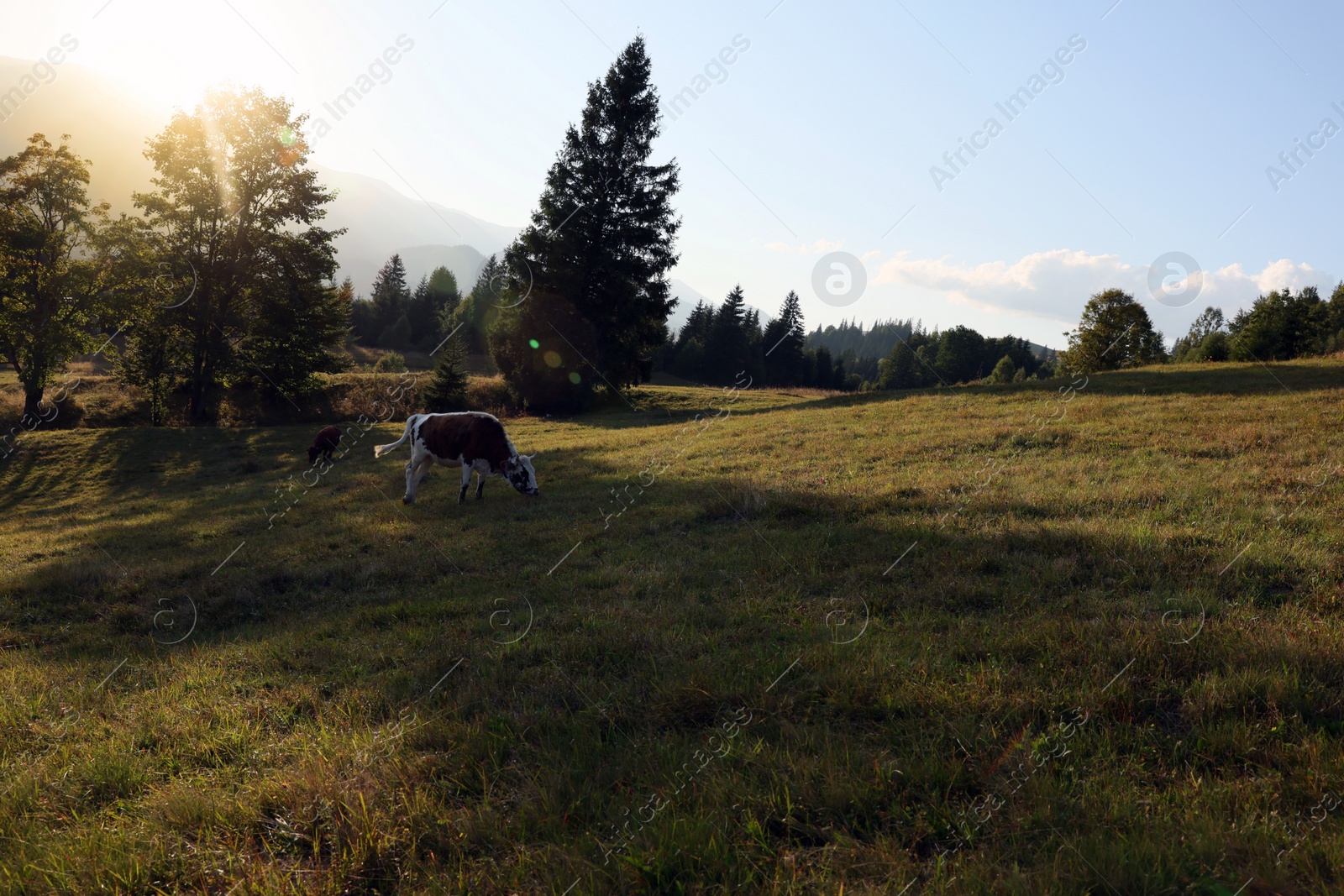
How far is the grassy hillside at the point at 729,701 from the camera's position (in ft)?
9.70

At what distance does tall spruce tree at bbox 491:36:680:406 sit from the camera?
3934cm

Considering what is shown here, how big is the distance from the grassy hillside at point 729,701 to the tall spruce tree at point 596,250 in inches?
1156

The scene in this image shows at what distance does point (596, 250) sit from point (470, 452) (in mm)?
28019

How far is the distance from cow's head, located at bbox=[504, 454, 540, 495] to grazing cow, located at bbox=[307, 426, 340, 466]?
14.6 metres

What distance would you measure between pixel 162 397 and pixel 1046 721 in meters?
45.9

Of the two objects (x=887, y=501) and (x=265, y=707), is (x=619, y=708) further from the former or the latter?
(x=887, y=501)

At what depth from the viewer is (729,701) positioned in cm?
430

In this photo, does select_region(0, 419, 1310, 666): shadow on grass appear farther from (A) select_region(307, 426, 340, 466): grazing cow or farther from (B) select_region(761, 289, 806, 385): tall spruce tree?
(B) select_region(761, 289, 806, 385): tall spruce tree

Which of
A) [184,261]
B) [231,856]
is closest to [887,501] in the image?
[231,856]

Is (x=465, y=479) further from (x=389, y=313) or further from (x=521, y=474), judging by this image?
(x=389, y=313)

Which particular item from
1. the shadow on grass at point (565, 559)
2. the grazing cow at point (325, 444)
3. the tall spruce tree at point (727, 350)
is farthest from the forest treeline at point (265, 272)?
the tall spruce tree at point (727, 350)

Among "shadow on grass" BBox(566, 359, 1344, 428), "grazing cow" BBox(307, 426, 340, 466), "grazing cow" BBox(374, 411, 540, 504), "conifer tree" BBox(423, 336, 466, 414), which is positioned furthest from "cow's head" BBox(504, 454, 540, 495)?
"conifer tree" BBox(423, 336, 466, 414)

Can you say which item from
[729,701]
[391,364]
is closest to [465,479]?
[729,701]

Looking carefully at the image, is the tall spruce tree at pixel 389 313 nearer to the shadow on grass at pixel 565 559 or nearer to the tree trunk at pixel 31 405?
the tree trunk at pixel 31 405
